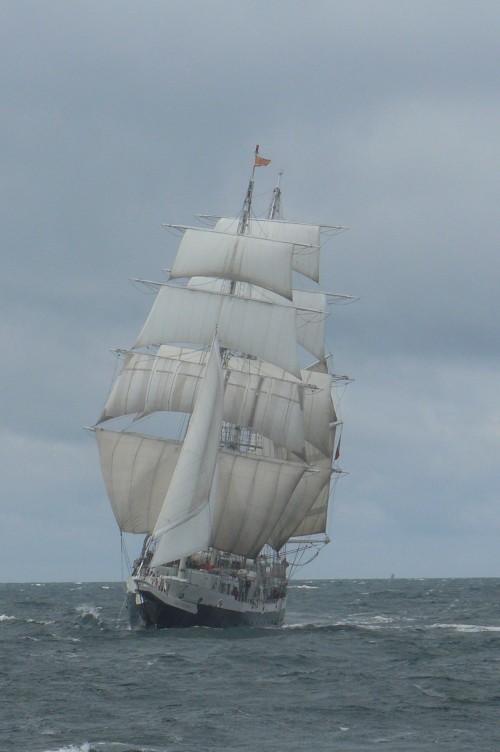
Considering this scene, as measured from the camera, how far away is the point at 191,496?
5888 cm

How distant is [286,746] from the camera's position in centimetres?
3170

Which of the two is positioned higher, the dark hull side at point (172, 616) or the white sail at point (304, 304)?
the white sail at point (304, 304)

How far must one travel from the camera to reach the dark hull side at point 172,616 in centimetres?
6072

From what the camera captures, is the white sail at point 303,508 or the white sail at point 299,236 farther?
the white sail at point 299,236

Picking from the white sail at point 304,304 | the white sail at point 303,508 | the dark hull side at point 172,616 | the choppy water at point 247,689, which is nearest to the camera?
the choppy water at point 247,689

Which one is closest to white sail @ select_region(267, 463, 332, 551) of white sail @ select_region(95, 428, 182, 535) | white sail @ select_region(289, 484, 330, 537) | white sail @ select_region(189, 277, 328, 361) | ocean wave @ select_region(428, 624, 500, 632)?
white sail @ select_region(289, 484, 330, 537)

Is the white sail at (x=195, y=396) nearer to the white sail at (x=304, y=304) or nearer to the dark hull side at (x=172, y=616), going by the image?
the white sail at (x=304, y=304)

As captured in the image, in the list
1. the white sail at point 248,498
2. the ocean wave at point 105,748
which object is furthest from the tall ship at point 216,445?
the ocean wave at point 105,748

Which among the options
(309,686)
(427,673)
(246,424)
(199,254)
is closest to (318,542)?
(246,424)

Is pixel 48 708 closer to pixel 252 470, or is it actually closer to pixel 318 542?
pixel 252 470

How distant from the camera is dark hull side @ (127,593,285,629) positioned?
199 feet

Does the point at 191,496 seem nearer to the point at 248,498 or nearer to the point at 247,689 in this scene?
the point at 248,498

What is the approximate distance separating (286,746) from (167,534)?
27.7 m

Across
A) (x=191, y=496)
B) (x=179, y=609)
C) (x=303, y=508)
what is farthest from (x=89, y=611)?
(x=191, y=496)
